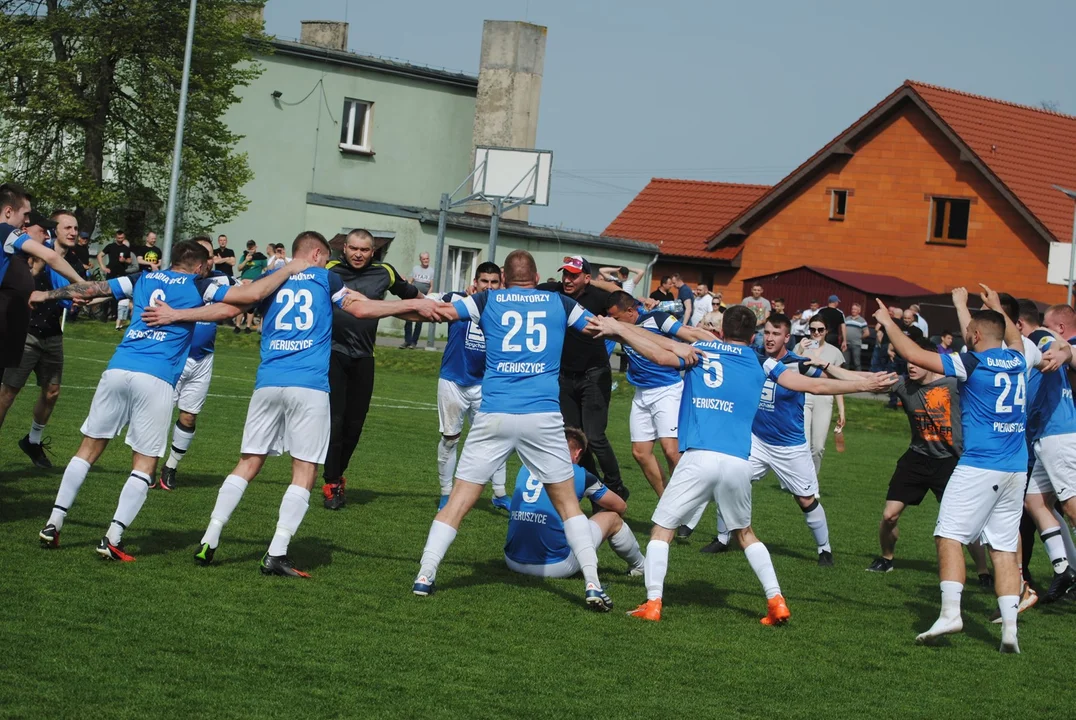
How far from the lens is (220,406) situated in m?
19.7

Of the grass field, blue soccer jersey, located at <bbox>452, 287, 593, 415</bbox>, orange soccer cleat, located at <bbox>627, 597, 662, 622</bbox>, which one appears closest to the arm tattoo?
the grass field

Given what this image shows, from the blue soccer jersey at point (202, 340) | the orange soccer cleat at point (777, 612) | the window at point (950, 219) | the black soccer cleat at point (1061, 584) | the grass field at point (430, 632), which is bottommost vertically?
the grass field at point (430, 632)

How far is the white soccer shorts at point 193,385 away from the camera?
1262 cm

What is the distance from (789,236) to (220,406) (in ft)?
98.5

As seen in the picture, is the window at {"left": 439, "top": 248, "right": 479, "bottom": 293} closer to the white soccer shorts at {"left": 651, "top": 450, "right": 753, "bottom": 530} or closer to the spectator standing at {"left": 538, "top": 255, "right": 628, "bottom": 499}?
the spectator standing at {"left": 538, "top": 255, "right": 628, "bottom": 499}

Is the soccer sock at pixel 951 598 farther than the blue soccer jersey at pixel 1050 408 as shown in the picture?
No

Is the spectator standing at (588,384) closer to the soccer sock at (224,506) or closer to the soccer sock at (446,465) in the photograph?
the soccer sock at (446,465)

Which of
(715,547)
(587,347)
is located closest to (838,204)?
(587,347)

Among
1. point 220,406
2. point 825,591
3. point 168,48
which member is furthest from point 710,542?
point 168,48

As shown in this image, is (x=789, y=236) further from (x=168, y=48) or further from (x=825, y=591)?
(x=825, y=591)

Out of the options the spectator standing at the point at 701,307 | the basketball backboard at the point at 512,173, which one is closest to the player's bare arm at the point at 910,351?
the spectator standing at the point at 701,307

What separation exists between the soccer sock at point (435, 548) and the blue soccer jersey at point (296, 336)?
1.28 meters

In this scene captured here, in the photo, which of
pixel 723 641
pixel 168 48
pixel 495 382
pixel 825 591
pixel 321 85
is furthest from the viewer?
pixel 321 85

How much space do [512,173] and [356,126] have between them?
6.89 meters
